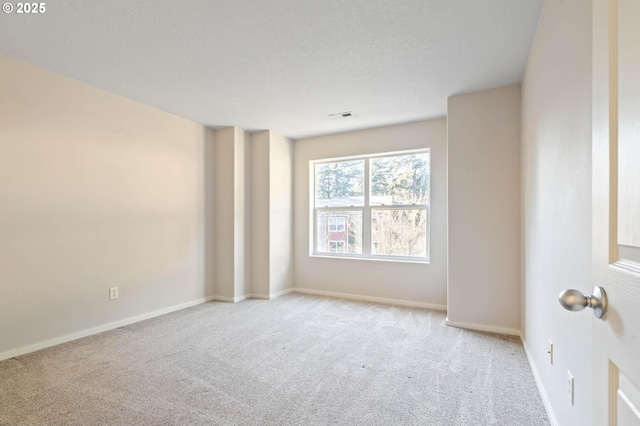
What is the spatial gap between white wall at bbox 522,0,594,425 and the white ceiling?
42cm

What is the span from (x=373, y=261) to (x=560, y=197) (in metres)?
2.97

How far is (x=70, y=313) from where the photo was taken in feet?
9.61

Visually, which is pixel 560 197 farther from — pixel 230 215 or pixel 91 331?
pixel 91 331

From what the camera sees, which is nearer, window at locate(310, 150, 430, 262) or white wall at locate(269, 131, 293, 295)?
window at locate(310, 150, 430, 262)

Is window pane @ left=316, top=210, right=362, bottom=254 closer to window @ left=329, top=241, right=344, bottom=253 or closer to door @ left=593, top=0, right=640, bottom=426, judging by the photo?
window @ left=329, top=241, right=344, bottom=253

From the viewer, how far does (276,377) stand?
2.25 m

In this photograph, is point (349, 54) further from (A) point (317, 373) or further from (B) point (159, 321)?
(B) point (159, 321)

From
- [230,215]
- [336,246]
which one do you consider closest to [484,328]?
[336,246]

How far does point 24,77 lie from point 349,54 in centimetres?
277

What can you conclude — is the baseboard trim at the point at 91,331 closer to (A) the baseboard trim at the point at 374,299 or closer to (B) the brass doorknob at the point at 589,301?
(A) the baseboard trim at the point at 374,299

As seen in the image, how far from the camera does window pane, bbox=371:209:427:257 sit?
14.0ft

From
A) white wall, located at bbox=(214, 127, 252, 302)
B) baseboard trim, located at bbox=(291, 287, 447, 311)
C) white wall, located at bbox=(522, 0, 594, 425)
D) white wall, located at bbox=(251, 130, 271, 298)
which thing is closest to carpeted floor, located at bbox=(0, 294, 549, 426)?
white wall, located at bbox=(522, 0, 594, 425)

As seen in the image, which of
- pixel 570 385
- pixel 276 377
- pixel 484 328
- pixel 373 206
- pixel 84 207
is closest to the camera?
pixel 570 385

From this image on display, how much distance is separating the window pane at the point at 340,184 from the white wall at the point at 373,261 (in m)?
0.20
